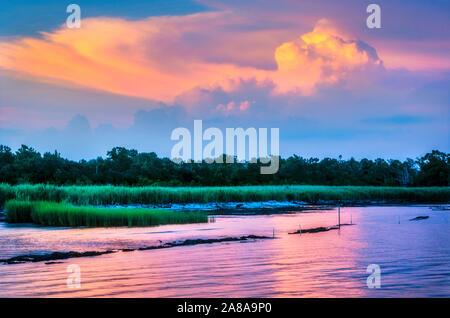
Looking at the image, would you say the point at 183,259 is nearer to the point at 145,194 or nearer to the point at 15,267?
the point at 15,267

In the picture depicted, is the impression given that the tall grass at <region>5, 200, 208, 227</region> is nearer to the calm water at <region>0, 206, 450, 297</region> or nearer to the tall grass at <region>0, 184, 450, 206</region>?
the calm water at <region>0, 206, 450, 297</region>

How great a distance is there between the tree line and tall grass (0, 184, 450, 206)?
17.9 m

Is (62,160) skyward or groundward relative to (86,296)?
skyward

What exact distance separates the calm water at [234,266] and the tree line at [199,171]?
152 feet

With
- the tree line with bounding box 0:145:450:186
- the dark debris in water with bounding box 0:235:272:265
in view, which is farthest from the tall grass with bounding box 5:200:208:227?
the tree line with bounding box 0:145:450:186

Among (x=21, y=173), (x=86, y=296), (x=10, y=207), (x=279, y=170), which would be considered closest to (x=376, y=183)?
(x=279, y=170)

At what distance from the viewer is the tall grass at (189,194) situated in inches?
1515

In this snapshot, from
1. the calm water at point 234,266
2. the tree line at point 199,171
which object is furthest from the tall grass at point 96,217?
the tree line at point 199,171

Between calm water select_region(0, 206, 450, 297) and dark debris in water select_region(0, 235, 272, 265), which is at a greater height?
dark debris in water select_region(0, 235, 272, 265)

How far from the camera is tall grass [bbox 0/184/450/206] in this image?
38.5 metres

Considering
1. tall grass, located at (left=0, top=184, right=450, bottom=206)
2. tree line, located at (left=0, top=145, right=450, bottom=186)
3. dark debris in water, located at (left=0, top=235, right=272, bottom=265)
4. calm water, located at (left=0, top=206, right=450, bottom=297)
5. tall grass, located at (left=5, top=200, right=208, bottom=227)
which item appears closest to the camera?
calm water, located at (left=0, top=206, right=450, bottom=297)

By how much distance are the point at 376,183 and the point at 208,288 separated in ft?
332
